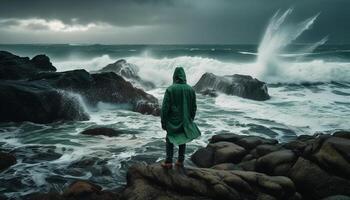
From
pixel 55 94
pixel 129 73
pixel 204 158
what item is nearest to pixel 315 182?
pixel 204 158

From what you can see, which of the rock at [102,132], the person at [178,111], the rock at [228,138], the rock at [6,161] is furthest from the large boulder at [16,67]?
the person at [178,111]

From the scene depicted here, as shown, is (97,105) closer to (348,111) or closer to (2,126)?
(2,126)

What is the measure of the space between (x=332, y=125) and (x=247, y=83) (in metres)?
7.44

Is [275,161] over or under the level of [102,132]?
over

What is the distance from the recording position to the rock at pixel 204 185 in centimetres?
665

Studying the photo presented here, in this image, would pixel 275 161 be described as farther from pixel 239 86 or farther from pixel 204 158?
pixel 239 86

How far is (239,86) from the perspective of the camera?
2164cm

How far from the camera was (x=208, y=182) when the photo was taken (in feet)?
22.2

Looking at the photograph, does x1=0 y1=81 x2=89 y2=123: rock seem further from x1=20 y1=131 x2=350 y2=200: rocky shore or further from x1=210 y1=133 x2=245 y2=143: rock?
x1=20 y1=131 x2=350 y2=200: rocky shore

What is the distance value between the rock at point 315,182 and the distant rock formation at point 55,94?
9305 millimetres

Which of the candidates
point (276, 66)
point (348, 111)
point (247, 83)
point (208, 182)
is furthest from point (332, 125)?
point (276, 66)

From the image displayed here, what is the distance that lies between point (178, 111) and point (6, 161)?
5358mm

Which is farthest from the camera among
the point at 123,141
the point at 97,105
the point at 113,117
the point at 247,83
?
the point at 247,83

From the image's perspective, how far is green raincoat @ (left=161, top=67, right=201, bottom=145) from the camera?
643 cm
